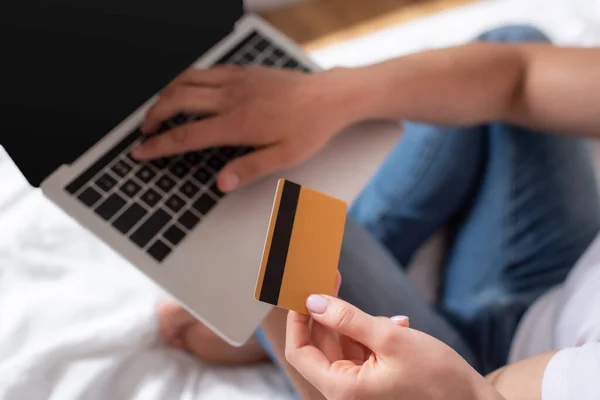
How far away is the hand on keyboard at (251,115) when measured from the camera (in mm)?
563

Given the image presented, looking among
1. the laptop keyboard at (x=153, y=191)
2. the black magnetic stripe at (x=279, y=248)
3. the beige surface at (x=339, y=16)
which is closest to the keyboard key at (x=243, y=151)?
the laptop keyboard at (x=153, y=191)

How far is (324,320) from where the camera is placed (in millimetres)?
399

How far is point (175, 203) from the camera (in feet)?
1.82

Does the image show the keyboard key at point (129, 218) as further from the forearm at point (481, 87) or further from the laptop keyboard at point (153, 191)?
the forearm at point (481, 87)

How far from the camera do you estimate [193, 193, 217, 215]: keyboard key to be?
22.0 inches

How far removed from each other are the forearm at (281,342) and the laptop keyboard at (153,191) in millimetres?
127

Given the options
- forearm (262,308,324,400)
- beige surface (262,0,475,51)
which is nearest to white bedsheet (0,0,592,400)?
forearm (262,308,324,400)

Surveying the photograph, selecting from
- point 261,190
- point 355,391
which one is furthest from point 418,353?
point 261,190

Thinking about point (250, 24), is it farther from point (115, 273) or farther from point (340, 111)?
point (115, 273)

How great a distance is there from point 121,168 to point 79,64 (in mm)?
116

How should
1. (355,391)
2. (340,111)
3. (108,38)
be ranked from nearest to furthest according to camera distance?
1. (355,391)
2. (108,38)
3. (340,111)

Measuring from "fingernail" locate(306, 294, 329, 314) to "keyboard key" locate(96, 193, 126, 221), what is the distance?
238mm

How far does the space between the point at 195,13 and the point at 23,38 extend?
0.67 feet

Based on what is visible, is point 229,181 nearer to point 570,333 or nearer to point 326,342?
point 326,342
